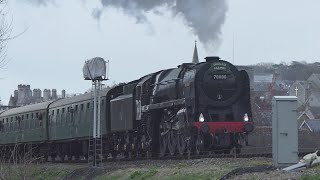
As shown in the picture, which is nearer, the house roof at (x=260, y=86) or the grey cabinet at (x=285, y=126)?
the grey cabinet at (x=285, y=126)

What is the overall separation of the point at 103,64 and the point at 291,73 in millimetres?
105876

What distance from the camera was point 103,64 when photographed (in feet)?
91.8

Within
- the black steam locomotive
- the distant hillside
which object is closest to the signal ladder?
the black steam locomotive

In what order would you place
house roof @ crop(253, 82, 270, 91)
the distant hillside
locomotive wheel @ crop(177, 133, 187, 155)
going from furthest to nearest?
the distant hillside
house roof @ crop(253, 82, 270, 91)
locomotive wheel @ crop(177, 133, 187, 155)

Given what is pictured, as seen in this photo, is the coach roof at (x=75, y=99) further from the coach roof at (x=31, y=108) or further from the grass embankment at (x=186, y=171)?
the grass embankment at (x=186, y=171)

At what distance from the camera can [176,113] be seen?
81.5 feet

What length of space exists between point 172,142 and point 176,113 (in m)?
1.20

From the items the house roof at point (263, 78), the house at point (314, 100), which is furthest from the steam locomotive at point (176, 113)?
the house at point (314, 100)

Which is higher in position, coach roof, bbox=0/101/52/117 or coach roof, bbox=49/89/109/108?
coach roof, bbox=49/89/109/108

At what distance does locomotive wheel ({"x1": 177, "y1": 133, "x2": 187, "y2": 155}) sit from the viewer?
23.8 metres

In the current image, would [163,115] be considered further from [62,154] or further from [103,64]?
[62,154]

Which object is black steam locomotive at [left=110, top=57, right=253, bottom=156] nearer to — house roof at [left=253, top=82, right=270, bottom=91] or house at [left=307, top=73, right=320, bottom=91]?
house roof at [left=253, top=82, right=270, bottom=91]

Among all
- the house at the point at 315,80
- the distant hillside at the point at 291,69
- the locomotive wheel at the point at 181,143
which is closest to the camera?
the locomotive wheel at the point at 181,143

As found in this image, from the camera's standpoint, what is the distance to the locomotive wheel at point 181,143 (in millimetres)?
23797
